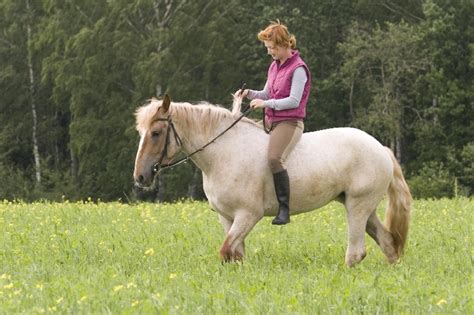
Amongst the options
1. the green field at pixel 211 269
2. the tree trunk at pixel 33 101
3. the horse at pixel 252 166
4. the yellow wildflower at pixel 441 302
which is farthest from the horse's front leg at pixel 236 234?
the tree trunk at pixel 33 101

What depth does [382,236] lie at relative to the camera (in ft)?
35.8

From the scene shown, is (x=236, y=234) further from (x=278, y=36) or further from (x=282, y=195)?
(x=278, y=36)

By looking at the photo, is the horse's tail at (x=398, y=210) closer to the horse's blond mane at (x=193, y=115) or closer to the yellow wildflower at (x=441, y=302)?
the horse's blond mane at (x=193, y=115)

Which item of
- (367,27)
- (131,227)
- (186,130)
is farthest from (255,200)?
(367,27)

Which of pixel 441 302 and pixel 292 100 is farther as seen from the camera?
pixel 292 100

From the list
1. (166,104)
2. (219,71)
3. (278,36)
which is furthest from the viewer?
(219,71)

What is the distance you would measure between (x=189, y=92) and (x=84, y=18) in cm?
603

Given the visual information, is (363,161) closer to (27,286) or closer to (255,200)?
(255,200)

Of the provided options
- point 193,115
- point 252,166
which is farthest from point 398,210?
point 193,115

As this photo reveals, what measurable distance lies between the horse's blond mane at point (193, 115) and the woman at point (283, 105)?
1.40 feet

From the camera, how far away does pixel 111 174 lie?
45.2 metres

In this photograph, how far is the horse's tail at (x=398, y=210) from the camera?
10.9 m

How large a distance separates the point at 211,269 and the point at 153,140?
1.47 meters

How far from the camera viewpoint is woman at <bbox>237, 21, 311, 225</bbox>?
1003 centimetres
